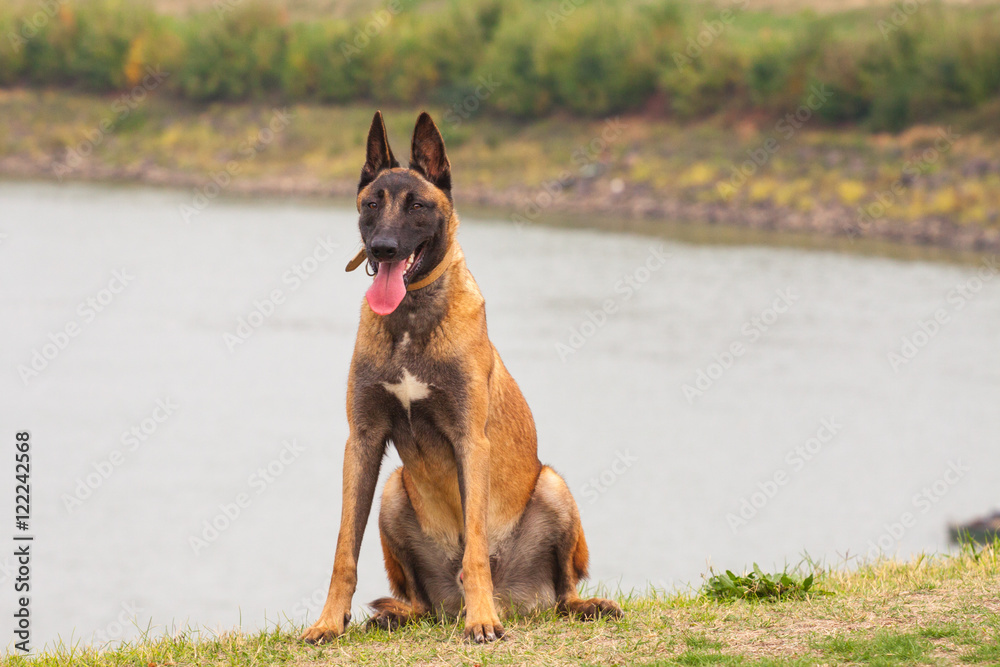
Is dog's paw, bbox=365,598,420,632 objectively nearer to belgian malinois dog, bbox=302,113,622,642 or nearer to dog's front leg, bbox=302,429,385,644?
belgian malinois dog, bbox=302,113,622,642

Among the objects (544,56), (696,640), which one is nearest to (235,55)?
(544,56)

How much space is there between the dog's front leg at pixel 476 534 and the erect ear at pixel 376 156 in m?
1.58

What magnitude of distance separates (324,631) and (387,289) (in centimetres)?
192

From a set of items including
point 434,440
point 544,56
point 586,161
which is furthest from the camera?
point 544,56

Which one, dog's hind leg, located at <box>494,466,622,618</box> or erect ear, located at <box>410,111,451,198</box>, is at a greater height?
erect ear, located at <box>410,111,451,198</box>

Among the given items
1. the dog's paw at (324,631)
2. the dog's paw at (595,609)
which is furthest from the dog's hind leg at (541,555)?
the dog's paw at (324,631)

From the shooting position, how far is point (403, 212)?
6.64 meters

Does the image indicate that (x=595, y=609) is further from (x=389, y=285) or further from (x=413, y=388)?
(x=389, y=285)

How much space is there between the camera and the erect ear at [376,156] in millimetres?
6867

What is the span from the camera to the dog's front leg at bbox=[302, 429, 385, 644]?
6.70m

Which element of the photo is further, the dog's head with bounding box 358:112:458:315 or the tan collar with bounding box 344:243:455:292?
the tan collar with bounding box 344:243:455:292

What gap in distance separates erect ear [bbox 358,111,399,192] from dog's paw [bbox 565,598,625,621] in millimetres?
2786

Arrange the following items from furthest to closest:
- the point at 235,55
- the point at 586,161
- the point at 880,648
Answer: the point at 235,55 < the point at 586,161 < the point at 880,648

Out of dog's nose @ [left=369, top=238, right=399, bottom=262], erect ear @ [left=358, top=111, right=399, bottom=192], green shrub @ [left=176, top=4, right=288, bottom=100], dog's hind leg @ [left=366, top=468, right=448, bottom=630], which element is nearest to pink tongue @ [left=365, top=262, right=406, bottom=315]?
dog's nose @ [left=369, top=238, right=399, bottom=262]
